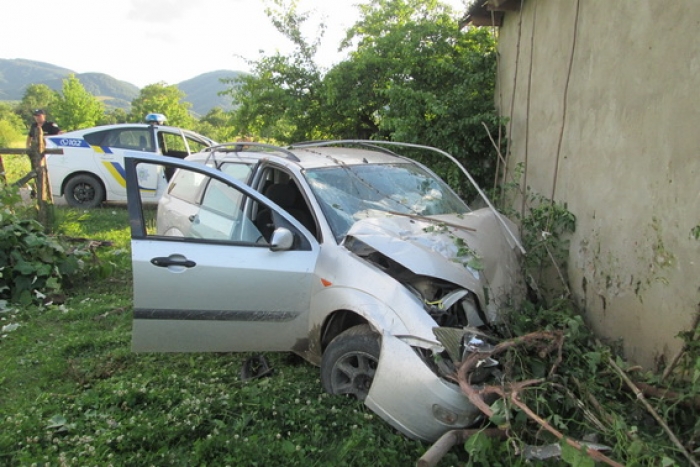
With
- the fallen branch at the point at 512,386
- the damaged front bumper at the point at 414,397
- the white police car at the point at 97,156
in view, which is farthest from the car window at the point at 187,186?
the white police car at the point at 97,156

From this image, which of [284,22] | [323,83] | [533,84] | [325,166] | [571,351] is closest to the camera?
[571,351]

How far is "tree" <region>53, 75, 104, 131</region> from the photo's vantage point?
34312mm

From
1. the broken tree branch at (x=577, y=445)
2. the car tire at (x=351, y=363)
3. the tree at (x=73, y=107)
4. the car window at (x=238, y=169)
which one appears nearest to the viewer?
the broken tree branch at (x=577, y=445)

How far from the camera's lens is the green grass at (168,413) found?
8.63 feet

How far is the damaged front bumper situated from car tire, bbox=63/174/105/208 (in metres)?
8.85

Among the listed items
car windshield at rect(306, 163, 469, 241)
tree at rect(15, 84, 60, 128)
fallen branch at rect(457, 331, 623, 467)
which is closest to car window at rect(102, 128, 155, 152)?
car windshield at rect(306, 163, 469, 241)

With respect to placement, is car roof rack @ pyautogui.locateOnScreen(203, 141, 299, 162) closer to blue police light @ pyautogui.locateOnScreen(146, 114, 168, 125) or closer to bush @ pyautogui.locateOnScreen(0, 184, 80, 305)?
bush @ pyautogui.locateOnScreen(0, 184, 80, 305)

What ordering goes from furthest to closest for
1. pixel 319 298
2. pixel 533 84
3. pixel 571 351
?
pixel 533 84
pixel 319 298
pixel 571 351

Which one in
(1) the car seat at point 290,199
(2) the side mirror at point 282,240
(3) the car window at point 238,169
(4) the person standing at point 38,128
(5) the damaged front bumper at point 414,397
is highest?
(4) the person standing at point 38,128

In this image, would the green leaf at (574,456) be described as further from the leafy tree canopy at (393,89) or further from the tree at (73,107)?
the tree at (73,107)

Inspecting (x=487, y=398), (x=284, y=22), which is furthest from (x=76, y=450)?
(x=284, y=22)

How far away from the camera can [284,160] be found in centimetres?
394

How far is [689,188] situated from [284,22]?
26.1 feet

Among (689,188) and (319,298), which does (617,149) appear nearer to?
(689,188)
